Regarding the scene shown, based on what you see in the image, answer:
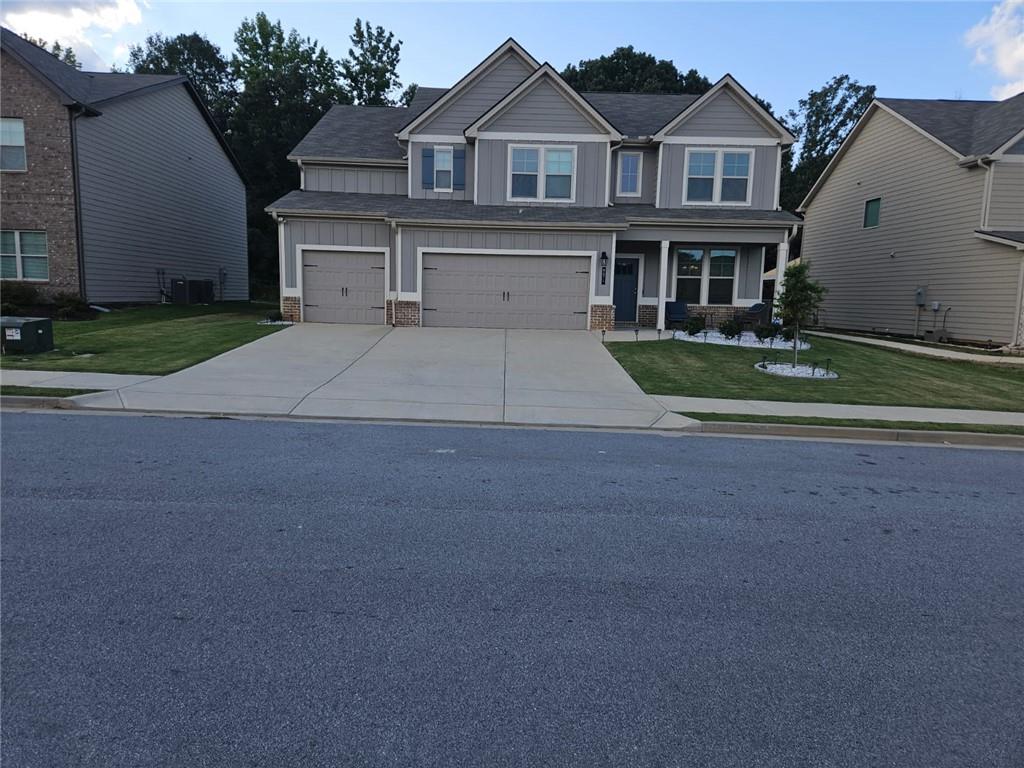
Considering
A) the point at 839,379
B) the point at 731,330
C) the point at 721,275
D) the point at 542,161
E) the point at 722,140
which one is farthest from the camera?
the point at 721,275

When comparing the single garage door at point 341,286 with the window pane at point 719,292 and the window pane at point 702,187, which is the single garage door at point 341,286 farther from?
the window pane at point 719,292

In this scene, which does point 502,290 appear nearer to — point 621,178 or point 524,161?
point 524,161

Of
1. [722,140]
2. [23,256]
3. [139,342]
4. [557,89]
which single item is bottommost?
[139,342]

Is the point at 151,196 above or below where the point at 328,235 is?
above

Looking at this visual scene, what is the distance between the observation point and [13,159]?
19.8 m

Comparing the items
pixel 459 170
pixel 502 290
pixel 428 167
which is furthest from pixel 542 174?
pixel 502 290

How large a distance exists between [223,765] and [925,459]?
320 inches

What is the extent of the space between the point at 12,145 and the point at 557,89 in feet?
55.7

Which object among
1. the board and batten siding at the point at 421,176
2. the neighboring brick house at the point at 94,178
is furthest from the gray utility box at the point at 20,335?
the board and batten siding at the point at 421,176

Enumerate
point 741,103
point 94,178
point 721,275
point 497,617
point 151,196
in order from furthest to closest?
point 151,196 → point 721,275 → point 94,178 → point 741,103 → point 497,617

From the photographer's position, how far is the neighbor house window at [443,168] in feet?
68.1

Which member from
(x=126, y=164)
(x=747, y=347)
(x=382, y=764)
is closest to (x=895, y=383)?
(x=747, y=347)

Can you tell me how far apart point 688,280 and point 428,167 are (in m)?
9.38

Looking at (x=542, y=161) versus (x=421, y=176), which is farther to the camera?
(x=421, y=176)
